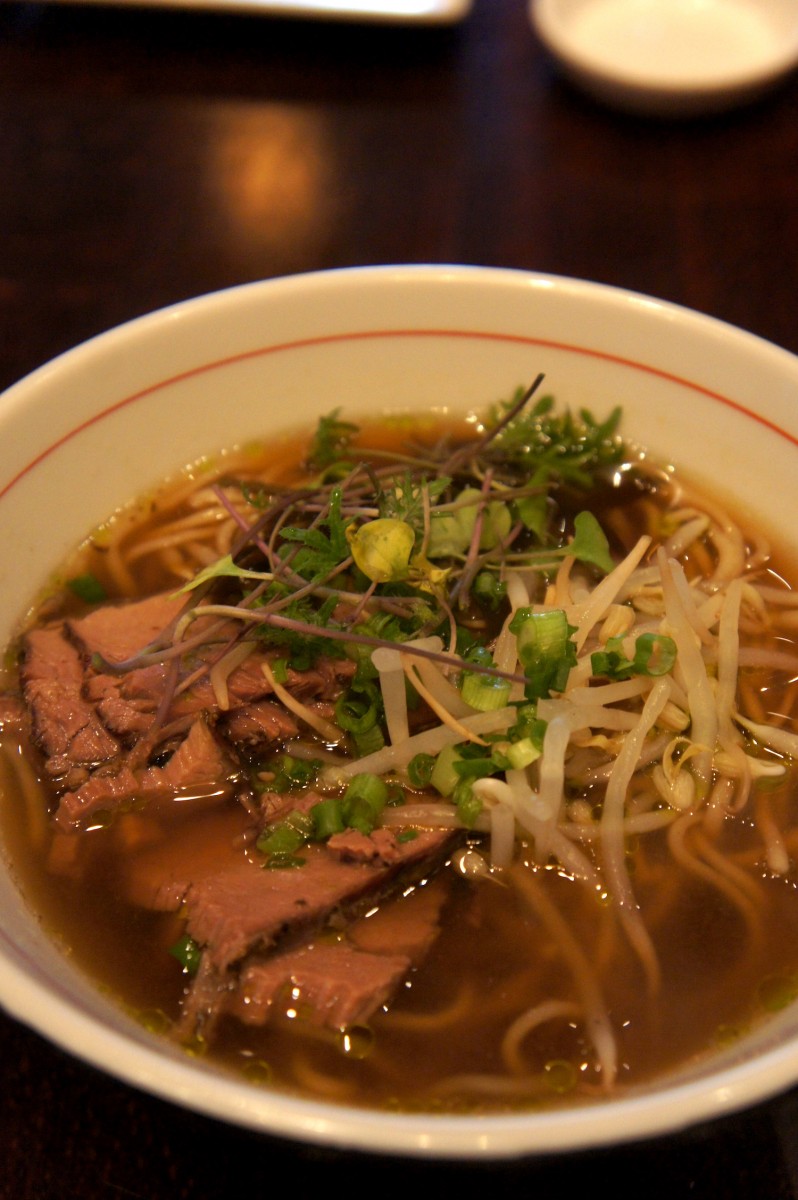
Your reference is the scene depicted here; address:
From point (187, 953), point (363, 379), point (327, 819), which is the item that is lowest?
point (187, 953)

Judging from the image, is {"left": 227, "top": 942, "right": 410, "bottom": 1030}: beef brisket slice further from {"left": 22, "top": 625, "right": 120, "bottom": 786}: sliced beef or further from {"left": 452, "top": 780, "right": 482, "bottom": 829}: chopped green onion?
{"left": 22, "top": 625, "right": 120, "bottom": 786}: sliced beef

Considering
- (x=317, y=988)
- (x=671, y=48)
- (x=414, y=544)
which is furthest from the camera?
(x=671, y=48)

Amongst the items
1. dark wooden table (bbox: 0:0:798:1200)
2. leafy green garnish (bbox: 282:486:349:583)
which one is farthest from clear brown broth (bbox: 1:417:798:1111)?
dark wooden table (bbox: 0:0:798:1200)

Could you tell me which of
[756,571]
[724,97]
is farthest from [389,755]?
[724,97]

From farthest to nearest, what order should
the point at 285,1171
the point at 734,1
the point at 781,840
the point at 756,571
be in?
the point at 734,1 → the point at 756,571 → the point at 781,840 → the point at 285,1171

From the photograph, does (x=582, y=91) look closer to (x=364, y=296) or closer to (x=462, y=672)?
(x=364, y=296)

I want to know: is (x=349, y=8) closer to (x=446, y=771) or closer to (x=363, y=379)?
(x=363, y=379)

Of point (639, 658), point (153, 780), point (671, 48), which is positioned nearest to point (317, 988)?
point (153, 780)

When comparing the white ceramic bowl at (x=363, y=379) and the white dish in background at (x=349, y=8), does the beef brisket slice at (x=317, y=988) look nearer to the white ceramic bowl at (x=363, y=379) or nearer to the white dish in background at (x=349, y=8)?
the white ceramic bowl at (x=363, y=379)
